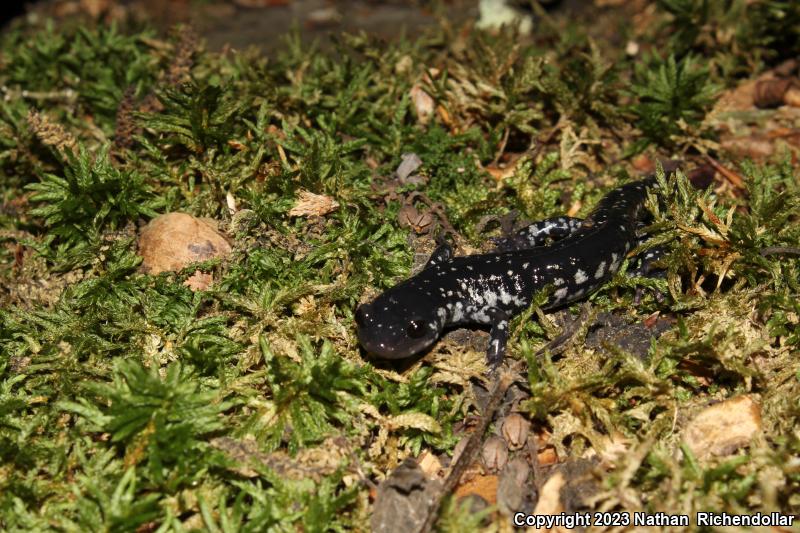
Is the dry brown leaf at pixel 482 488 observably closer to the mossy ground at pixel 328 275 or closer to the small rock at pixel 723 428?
the mossy ground at pixel 328 275

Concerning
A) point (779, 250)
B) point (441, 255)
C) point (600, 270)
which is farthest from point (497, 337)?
point (779, 250)

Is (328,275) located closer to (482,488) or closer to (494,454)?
(494,454)

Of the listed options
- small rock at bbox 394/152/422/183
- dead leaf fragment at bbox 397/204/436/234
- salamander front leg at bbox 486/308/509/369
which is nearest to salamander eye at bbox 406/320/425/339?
salamander front leg at bbox 486/308/509/369

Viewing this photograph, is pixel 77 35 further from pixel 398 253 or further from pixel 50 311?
pixel 398 253

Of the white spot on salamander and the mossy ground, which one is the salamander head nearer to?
the mossy ground

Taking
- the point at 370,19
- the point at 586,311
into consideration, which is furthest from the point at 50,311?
the point at 370,19
